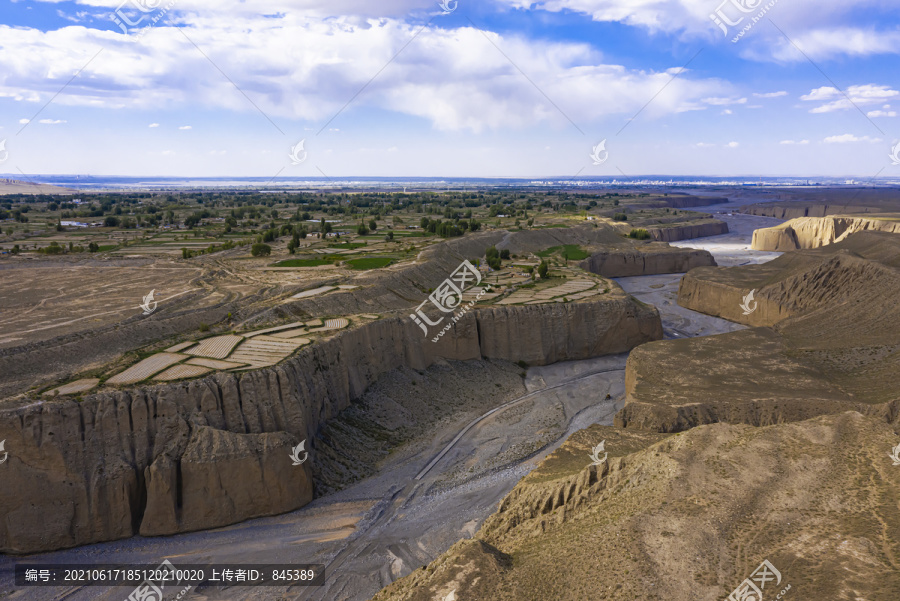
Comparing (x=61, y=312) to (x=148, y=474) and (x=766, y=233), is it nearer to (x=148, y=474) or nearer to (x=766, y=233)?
(x=148, y=474)

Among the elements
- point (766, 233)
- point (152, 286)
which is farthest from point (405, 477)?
A: point (766, 233)

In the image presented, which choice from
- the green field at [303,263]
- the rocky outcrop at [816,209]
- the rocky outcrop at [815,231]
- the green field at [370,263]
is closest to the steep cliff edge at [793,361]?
the green field at [370,263]

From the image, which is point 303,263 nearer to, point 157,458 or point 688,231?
point 157,458

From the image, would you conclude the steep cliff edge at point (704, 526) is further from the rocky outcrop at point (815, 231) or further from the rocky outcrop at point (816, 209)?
the rocky outcrop at point (816, 209)

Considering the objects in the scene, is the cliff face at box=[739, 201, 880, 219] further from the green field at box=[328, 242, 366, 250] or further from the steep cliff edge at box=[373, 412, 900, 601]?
the steep cliff edge at box=[373, 412, 900, 601]

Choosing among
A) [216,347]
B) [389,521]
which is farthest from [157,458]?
[389,521]

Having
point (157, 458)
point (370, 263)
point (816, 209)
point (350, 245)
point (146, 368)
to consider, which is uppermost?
point (816, 209)

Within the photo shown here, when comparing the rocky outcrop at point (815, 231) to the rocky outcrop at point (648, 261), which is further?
the rocky outcrop at point (815, 231)
